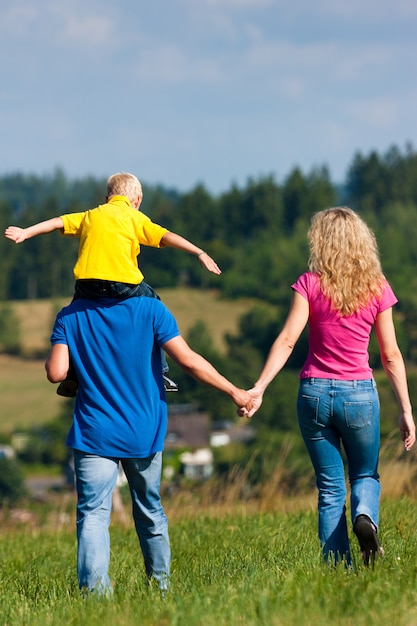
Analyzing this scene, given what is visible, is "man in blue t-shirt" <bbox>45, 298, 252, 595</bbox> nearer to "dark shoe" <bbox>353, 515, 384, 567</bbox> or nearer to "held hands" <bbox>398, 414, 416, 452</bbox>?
"dark shoe" <bbox>353, 515, 384, 567</bbox>

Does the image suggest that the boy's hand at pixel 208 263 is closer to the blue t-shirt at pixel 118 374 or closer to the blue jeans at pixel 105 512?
the blue t-shirt at pixel 118 374

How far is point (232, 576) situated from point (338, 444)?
0.84 metres

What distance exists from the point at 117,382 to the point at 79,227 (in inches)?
28.9

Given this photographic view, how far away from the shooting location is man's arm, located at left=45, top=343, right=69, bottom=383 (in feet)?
14.3

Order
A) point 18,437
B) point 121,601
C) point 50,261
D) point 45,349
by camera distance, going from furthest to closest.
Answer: point 50,261 → point 45,349 → point 18,437 → point 121,601

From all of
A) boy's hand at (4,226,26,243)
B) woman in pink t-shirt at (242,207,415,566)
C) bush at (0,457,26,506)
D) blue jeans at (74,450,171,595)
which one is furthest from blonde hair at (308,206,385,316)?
bush at (0,457,26,506)

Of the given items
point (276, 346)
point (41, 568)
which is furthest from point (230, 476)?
point (276, 346)

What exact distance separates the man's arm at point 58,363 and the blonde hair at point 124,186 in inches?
29.8

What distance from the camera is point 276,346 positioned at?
15.7ft

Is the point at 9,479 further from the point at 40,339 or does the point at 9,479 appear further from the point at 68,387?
the point at 68,387

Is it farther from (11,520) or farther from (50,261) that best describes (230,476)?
(50,261)

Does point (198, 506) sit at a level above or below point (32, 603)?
below

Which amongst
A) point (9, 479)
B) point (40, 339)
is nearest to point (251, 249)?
point (40, 339)

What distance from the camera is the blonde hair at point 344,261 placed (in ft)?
15.5
